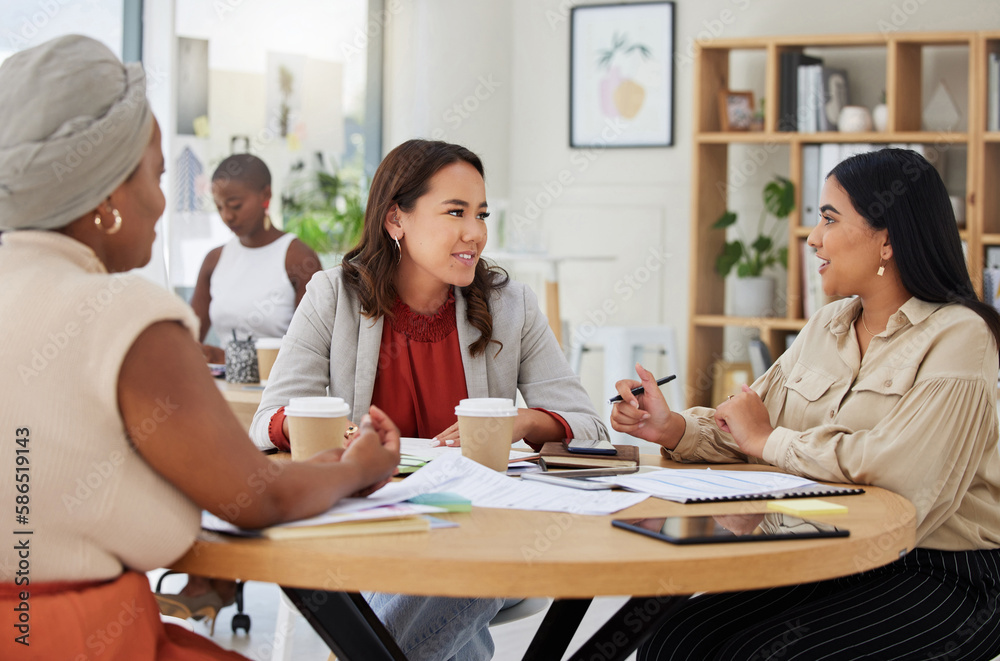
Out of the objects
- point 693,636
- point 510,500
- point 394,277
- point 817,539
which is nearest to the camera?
point 817,539

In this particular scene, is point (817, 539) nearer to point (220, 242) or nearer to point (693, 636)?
point (693, 636)

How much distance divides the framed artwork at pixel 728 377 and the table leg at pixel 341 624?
354cm

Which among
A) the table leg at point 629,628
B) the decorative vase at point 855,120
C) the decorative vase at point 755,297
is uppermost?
the decorative vase at point 855,120

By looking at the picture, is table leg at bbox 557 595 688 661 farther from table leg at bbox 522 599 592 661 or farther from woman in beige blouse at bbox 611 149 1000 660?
woman in beige blouse at bbox 611 149 1000 660

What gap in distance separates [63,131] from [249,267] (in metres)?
2.58

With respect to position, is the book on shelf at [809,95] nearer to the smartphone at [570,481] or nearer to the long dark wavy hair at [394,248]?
the long dark wavy hair at [394,248]

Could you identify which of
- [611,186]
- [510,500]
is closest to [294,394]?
[510,500]

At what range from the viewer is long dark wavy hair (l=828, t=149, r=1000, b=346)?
1.65 metres

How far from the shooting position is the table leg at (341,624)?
3.75 feet

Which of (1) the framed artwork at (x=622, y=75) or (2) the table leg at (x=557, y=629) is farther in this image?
(1) the framed artwork at (x=622, y=75)

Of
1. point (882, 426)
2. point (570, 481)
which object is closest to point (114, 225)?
point (570, 481)

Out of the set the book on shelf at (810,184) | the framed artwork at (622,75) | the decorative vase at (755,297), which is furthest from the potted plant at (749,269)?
the framed artwork at (622,75)

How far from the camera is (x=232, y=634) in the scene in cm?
297

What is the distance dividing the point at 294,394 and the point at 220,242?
9.24 ft
